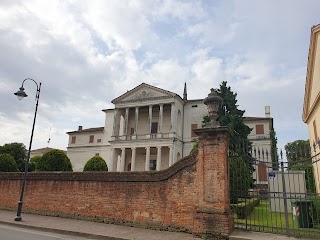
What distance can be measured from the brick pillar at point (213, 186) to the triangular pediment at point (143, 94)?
29.9 m

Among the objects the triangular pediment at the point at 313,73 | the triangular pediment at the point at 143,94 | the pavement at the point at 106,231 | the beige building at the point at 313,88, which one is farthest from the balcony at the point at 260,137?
the pavement at the point at 106,231

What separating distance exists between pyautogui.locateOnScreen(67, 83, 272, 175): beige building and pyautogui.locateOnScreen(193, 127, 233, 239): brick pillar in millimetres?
27638

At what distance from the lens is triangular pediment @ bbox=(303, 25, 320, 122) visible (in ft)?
46.7

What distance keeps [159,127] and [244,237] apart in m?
32.0

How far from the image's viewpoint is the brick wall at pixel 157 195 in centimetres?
752

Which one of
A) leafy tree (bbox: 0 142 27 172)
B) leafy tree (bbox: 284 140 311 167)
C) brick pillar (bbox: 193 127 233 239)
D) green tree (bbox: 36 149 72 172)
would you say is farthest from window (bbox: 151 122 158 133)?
leafy tree (bbox: 284 140 311 167)

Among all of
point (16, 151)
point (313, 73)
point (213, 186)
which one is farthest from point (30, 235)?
point (16, 151)

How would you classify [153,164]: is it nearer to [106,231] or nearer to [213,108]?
[106,231]

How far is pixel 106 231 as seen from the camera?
835cm

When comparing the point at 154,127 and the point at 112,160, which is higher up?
the point at 154,127

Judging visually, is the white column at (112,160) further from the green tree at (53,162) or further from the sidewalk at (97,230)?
the sidewalk at (97,230)

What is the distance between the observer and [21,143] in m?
31.0

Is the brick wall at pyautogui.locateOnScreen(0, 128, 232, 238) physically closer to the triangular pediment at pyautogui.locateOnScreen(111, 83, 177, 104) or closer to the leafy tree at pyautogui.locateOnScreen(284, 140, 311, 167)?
the leafy tree at pyautogui.locateOnScreen(284, 140, 311, 167)

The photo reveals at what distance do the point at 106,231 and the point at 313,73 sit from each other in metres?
15.4
